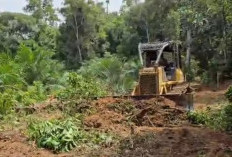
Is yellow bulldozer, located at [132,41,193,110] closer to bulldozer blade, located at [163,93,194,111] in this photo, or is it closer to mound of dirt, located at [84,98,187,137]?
bulldozer blade, located at [163,93,194,111]

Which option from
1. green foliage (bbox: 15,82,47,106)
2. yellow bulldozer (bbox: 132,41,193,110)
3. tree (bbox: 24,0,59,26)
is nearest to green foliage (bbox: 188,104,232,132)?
yellow bulldozer (bbox: 132,41,193,110)

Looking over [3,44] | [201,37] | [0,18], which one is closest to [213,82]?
[201,37]

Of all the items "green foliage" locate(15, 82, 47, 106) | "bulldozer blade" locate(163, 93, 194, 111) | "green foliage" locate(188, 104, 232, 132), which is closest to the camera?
"green foliage" locate(188, 104, 232, 132)

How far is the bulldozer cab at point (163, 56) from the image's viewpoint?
1439 centimetres

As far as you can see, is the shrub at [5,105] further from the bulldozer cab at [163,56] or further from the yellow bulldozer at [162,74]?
the bulldozer cab at [163,56]

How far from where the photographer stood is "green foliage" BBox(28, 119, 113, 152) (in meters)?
8.90

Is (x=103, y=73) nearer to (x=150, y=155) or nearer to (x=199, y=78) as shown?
(x=199, y=78)

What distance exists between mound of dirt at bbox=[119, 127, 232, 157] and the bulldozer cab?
16.1 ft

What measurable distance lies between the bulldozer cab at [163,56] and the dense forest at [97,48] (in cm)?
215

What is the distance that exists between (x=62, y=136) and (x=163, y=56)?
6837mm

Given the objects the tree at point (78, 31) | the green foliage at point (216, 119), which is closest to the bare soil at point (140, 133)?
the green foliage at point (216, 119)

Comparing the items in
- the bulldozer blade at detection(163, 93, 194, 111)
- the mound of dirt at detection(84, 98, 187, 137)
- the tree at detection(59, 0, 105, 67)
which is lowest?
the mound of dirt at detection(84, 98, 187, 137)

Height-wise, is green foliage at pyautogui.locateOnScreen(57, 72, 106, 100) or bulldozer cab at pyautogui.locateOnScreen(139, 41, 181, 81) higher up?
bulldozer cab at pyautogui.locateOnScreen(139, 41, 181, 81)

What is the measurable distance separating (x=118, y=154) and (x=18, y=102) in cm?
857
